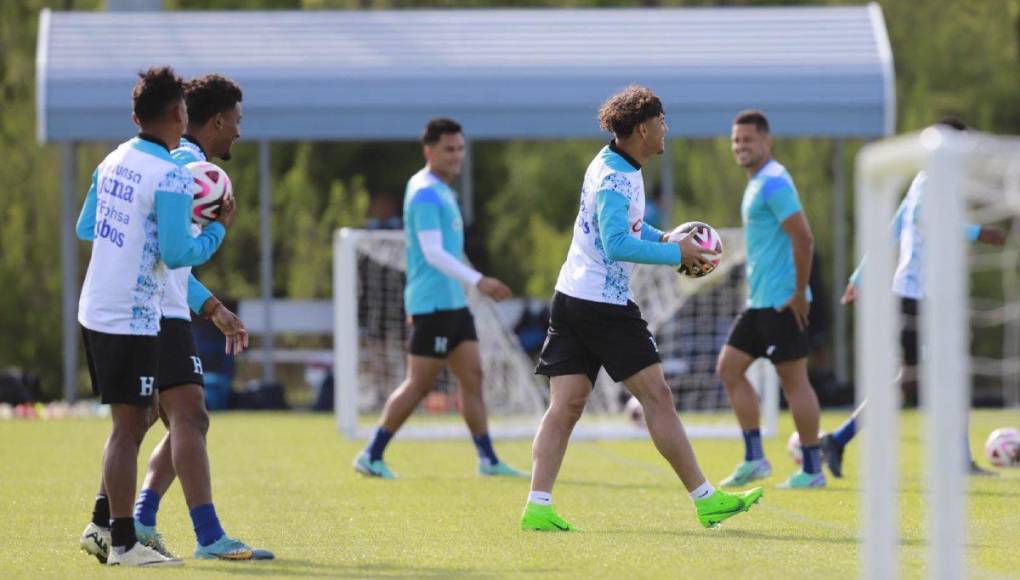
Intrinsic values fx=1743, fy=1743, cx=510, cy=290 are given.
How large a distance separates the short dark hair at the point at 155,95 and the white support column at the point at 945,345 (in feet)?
10.9

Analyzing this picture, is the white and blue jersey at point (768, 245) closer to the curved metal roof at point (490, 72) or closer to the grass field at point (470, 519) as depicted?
the grass field at point (470, 519)

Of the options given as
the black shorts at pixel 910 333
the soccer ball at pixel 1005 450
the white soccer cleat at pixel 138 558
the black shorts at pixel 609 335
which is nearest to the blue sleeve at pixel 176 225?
the white soccer cleat at pixel 138 558

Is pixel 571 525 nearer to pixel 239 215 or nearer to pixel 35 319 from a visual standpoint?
pixel 35 319

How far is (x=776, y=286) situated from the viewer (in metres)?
10.1

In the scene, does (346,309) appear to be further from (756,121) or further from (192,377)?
(192,377)

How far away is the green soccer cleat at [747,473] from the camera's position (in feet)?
33.3

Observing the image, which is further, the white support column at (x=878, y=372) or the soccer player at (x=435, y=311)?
the soccer player at (x=435, y=311)

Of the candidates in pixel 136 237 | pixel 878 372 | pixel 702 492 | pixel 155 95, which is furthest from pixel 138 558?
pixel 878 372

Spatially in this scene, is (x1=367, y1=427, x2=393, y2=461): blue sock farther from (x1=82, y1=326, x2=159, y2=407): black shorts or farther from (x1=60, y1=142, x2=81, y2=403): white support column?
(x1=60, y1=142, x2=81, y2=403): white support column

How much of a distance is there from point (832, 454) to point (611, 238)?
361cm

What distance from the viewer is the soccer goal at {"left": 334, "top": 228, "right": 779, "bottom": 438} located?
14281 mm

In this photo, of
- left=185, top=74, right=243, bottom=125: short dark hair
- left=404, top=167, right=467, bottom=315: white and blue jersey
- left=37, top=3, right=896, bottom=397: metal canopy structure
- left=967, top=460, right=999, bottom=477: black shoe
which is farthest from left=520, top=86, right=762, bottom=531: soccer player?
left=37, top=3, right=896, bottom=397: metal canopy structure

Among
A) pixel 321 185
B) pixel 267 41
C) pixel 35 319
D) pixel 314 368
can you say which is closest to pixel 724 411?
pixel 314 368

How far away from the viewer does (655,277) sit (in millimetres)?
Answer: 16266
